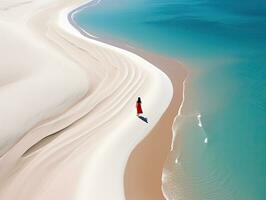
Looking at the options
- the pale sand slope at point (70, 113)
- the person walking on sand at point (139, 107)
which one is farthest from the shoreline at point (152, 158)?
the person walking on sand at point (139, 107)

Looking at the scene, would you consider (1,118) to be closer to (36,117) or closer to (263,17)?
(36,117)

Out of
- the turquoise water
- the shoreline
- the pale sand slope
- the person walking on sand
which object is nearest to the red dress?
the person walking on sand

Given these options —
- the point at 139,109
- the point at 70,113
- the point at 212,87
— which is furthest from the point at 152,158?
the point at 212,87

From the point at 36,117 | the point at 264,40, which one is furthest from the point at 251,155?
the point at 264,40

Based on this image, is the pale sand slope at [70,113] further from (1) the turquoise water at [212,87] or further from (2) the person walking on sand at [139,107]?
(1) the turquoise water at [212,87]

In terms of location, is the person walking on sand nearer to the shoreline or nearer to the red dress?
the red dress
